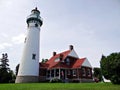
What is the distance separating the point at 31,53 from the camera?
31781 millimetres

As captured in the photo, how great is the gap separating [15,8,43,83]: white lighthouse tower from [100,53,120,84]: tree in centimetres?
1588

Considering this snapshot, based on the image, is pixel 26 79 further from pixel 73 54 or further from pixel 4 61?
pixel 4 61

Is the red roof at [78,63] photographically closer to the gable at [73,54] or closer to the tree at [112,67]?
the gable at [73,54]

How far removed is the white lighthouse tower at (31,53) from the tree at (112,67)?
15.9 metres

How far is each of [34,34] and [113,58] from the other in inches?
747

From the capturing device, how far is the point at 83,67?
33.9 m

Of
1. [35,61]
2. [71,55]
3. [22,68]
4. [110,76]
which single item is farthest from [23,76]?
[110,76]

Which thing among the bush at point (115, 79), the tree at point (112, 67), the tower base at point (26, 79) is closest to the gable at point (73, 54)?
the tower base at point (26, 79)

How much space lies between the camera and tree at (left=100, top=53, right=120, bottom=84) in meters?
17.2

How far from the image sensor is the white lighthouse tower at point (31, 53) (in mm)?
30656

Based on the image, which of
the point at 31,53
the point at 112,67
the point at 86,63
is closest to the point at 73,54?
the point at 86,63

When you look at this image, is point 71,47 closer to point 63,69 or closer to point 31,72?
point 63,69

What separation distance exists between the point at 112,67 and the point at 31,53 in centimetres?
1799

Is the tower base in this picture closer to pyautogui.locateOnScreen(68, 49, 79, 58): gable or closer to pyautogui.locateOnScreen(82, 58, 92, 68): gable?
pyautogui.locateOnScreen(68, 49, 79, 58): gable
